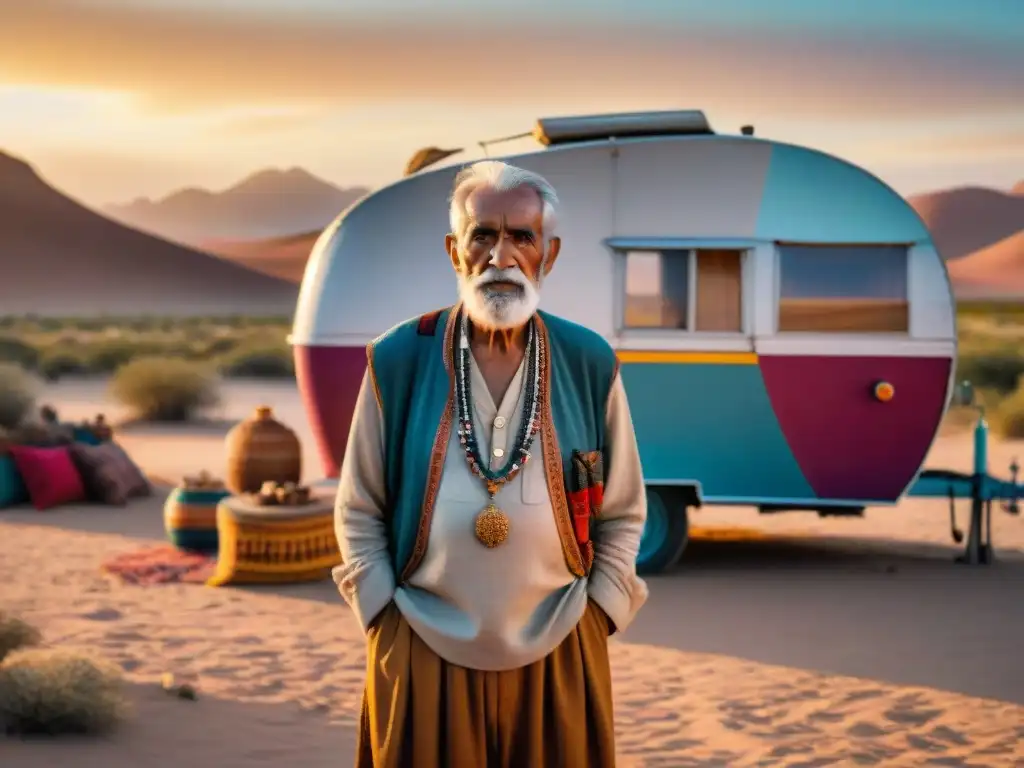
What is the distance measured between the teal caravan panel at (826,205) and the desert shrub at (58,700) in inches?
202

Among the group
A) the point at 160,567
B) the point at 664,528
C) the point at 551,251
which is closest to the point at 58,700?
the point at 551,251

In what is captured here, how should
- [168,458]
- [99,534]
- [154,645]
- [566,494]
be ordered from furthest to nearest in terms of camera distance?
[168,458], [99,534], [154,645], [566,494]

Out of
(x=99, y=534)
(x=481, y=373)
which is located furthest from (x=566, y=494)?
(x=99, y=534)

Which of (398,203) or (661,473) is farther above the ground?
(398,203)

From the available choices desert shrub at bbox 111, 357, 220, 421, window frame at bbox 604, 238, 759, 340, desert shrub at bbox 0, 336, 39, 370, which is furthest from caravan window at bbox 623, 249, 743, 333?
desert shrub at bbox 0, 336, 39, 370

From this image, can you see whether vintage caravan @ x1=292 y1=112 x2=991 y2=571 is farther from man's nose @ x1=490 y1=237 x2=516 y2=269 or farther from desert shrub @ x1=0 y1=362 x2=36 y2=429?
desert shrub @ x1=0 y1=362 x2=36 y2=429

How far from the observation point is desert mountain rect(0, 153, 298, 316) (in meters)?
89.8

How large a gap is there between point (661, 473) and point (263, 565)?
2670 millimetres

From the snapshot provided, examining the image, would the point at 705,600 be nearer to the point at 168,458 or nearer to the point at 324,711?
the point at 324,711

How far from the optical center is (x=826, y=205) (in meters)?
8.77

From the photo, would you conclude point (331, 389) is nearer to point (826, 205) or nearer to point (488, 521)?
point (826, 205)

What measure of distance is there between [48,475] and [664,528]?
575 centimetres

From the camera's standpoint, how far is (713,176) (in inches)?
345

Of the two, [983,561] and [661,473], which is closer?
[661,473]
